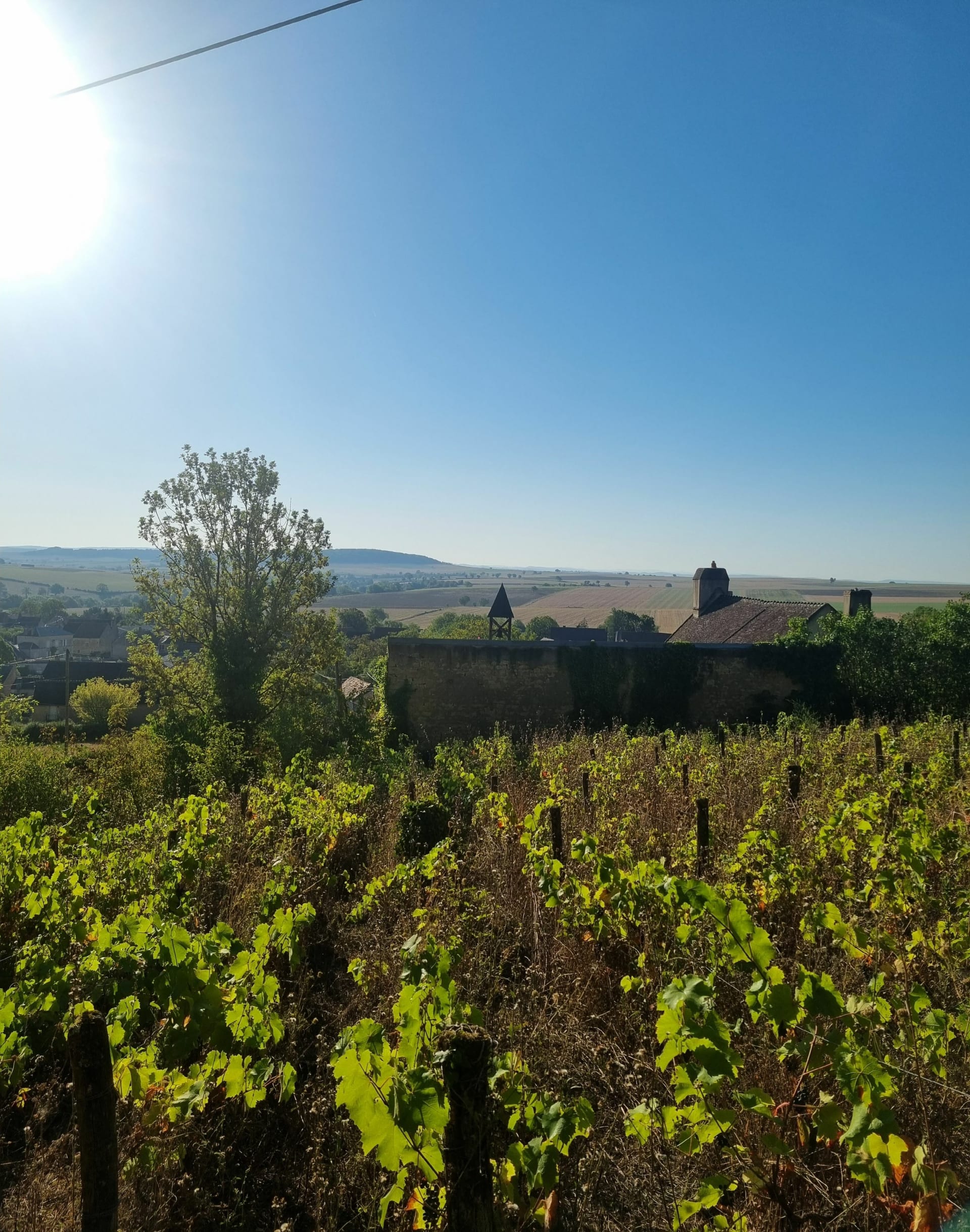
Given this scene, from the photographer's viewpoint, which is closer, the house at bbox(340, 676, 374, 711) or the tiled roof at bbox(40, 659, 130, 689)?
the house at bbox(340, 676, 374, 711)

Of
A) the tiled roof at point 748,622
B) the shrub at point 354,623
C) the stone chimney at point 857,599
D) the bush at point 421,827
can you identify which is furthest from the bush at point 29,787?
the shrub at point 354,623

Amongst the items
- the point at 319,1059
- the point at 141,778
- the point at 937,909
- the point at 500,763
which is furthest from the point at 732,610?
the point at 319,1059

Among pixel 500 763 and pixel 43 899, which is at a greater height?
pixel 43 899

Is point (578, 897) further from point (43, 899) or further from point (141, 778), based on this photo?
point (141, 778)

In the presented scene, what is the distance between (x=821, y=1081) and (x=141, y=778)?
39.6 feet

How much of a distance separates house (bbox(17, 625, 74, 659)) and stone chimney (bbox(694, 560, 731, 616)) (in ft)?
187

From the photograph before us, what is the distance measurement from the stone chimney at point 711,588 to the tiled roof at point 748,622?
6623mm

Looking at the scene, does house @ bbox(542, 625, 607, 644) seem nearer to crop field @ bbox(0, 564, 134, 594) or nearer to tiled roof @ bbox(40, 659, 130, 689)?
tiled roof @ bbox(40, 659, 130, 689)

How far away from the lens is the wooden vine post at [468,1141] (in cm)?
172

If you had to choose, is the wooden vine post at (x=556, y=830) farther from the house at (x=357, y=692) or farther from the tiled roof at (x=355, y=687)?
the tiled roof at (x=355, y=687)

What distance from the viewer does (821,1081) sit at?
2527 mm

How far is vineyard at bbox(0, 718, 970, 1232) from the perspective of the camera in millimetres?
1910

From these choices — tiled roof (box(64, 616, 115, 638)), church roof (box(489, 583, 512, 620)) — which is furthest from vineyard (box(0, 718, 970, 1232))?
tiled roof (box(64, 616, 115, 638))

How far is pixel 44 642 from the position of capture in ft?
242
